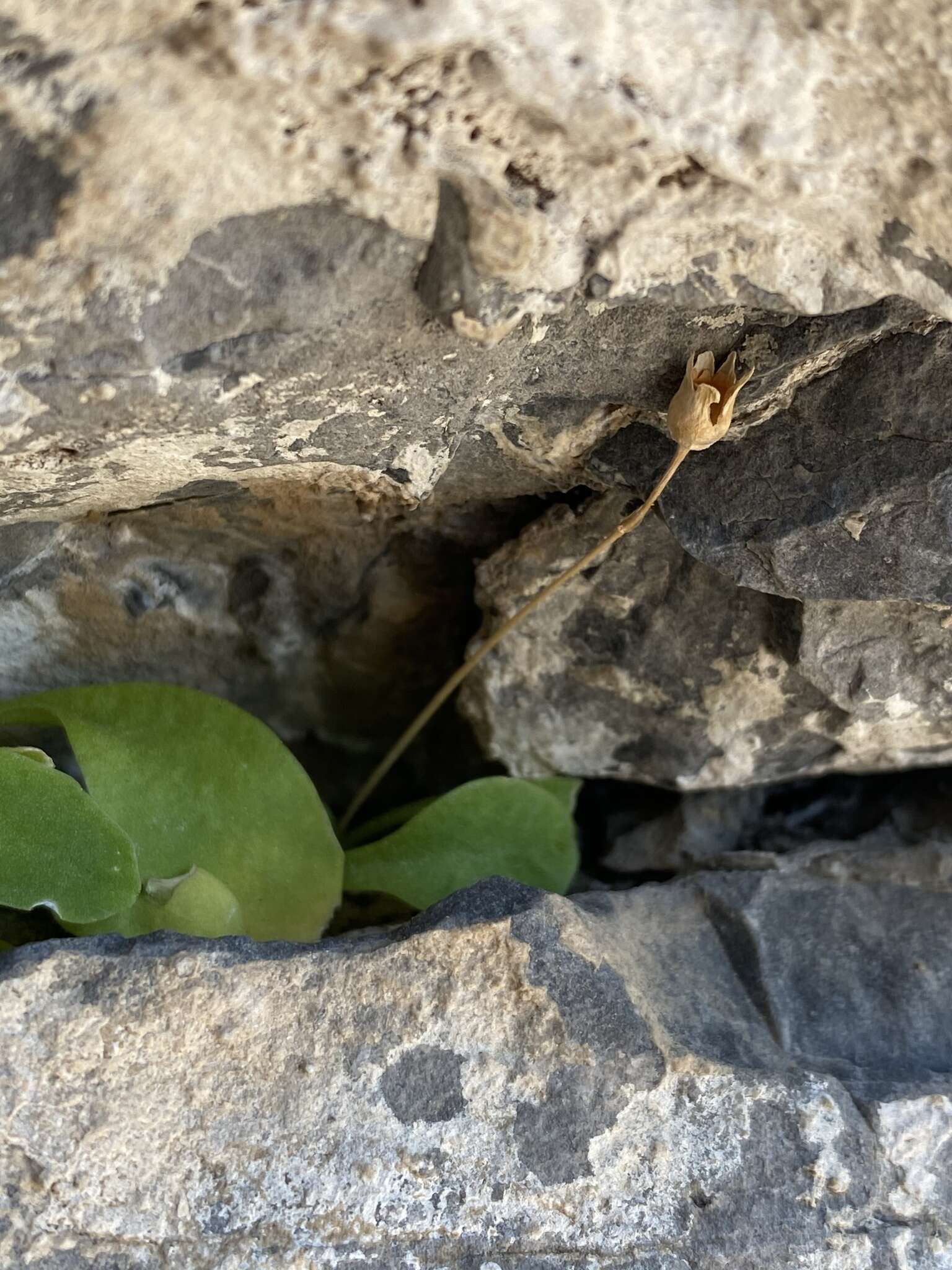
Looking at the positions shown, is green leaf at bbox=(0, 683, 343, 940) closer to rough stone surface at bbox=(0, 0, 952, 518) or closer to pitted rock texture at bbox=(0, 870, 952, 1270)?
pitted rock texture at bbox=(0, 870, 952, 1270)

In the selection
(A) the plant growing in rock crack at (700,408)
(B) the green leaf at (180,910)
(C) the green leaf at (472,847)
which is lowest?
(C) the green leaf at (472,847)

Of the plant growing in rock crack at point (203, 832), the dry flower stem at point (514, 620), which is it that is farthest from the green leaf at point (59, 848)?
the dry flower stem at point (514, 620)

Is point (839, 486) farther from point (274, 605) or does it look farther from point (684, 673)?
point (274, 605)

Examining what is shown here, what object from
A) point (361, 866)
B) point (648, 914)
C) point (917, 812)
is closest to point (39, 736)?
point (361, 866)

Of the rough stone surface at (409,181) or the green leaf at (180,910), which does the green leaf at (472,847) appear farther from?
the rough stone surface at (409,181)

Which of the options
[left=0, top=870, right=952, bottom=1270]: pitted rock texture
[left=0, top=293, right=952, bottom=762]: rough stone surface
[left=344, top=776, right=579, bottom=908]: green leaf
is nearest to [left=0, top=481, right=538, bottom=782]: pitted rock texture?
[left=0, top=293, right=952, bottom=762]: rough stone surface

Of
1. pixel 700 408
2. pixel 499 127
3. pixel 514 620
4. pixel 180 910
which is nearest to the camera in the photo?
pixel 499 127

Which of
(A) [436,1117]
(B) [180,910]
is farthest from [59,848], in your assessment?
(A) [436,1117]
